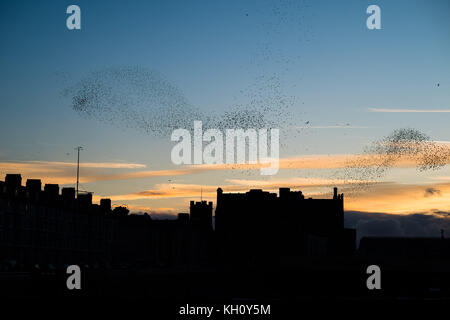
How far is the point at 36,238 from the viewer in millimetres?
134000

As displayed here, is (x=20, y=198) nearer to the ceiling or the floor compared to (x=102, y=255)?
nearer to the ceiling

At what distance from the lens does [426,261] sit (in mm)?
110625
